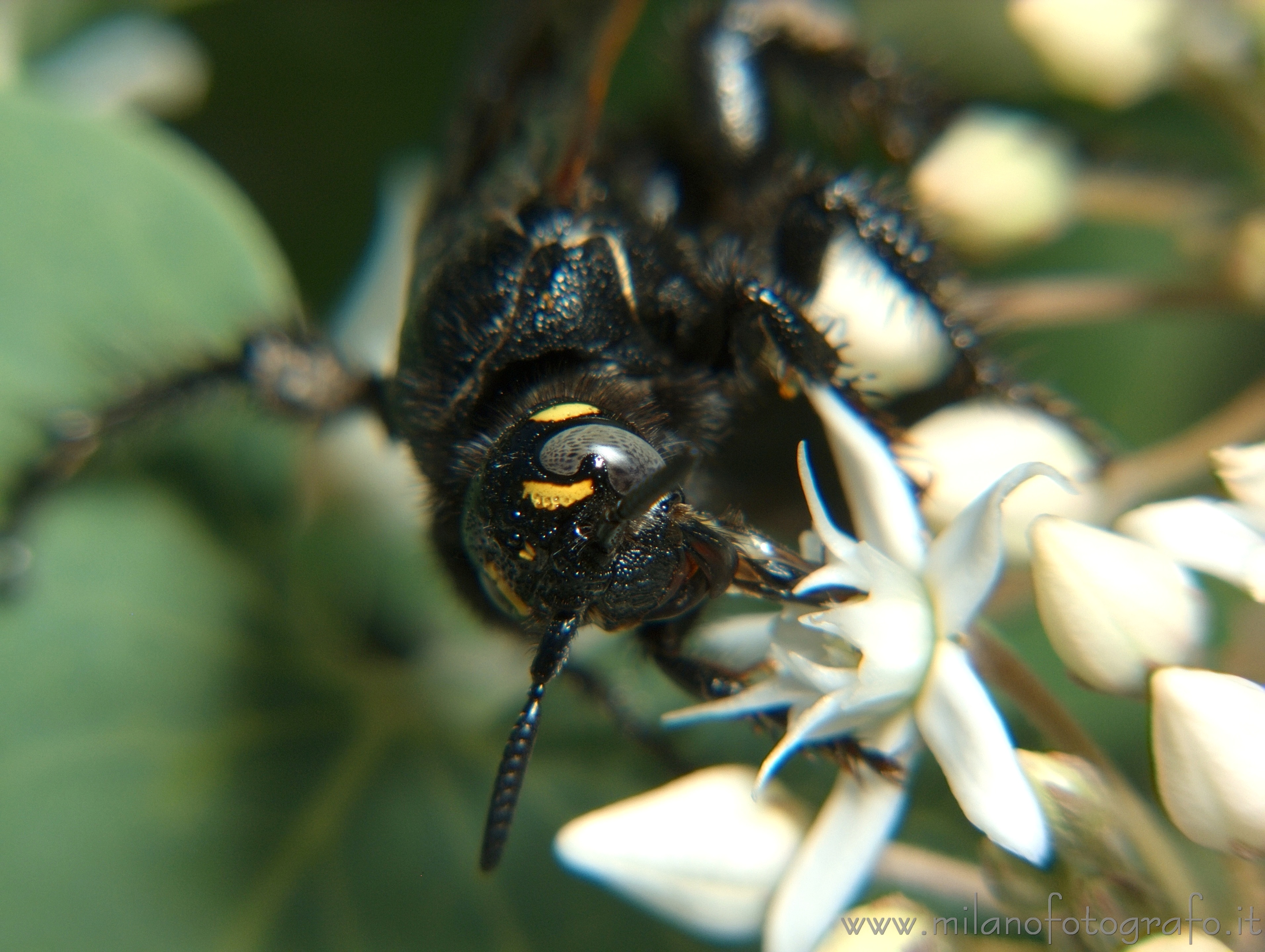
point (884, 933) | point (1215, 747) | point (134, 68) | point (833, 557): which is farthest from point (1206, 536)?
point (134, 68)

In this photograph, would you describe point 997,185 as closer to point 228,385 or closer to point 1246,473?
point 1246,473

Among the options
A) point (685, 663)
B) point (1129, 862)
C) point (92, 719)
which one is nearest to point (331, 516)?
point (92, 719)

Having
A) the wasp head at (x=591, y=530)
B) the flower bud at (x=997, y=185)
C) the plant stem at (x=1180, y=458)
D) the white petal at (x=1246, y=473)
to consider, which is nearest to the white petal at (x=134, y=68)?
the flower bud at (x=997, y=185)

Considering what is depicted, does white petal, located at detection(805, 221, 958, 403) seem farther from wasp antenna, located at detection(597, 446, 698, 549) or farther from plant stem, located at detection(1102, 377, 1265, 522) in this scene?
wasp antenna, located at detection(597, 446, 698, 549)

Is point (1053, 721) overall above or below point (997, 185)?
below

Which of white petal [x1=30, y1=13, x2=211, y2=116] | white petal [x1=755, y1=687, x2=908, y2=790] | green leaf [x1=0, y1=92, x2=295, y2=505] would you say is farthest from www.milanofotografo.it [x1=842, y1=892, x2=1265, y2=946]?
white petal [x1=30, y1=13, x2=211, y2=116]

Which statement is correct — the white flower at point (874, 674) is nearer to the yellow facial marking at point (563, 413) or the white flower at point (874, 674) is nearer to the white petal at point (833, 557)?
the white petal at point (833, 557)

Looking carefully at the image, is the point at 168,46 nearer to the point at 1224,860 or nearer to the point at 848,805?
the point at 848,805
